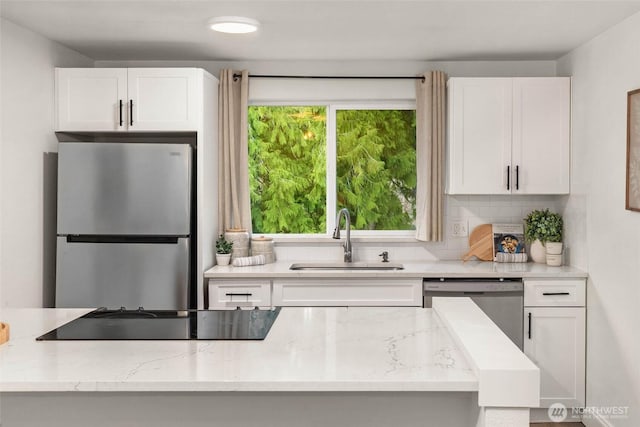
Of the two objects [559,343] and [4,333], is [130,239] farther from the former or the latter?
[559,343]

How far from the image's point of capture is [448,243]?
4.45 m

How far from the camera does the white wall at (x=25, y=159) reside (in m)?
3.29

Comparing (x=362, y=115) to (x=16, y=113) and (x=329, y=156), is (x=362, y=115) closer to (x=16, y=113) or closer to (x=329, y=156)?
(x=329, y=156)

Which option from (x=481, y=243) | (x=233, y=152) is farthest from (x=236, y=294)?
(x=481, y=243)

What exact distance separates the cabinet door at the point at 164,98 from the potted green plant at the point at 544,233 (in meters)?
2.36

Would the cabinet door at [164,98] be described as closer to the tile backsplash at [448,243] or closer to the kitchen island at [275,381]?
the tile backsplash at [448,243]

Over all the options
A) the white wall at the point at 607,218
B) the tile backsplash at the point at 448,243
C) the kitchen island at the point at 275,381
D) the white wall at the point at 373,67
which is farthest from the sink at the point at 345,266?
the kitchen island at the point at 275,381

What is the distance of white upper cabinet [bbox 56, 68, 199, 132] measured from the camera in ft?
12.5

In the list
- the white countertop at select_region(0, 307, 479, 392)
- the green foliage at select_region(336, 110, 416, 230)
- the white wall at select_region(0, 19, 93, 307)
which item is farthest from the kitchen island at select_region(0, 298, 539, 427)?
the green foliage at select_region(336, 110, 416, 230)

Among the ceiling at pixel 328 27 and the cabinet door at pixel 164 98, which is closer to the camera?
the ceiling at pixel 328 27

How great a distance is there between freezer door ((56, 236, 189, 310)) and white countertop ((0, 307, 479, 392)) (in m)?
1.44

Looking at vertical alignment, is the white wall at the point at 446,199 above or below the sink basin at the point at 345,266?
above

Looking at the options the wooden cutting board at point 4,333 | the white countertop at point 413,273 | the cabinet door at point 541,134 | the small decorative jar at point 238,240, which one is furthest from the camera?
the small decorative jar at point 238,240

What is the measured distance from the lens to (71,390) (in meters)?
1.58
